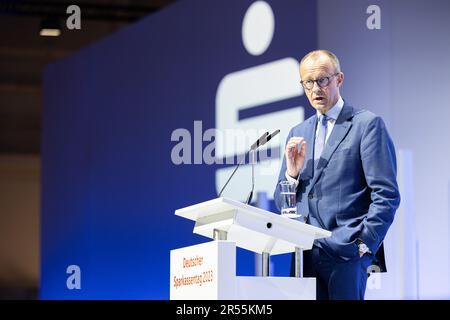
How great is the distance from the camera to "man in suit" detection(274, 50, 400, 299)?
370 cm

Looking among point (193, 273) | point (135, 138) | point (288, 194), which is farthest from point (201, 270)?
point (135, 138)

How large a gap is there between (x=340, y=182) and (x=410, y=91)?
2.16 m

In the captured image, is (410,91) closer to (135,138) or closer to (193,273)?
(135,138)

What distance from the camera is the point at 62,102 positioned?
7.73m

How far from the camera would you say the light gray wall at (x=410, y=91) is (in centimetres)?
574

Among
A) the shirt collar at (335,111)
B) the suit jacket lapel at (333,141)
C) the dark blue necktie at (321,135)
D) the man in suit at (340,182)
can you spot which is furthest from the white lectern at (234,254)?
the shirt collar at (335,111)

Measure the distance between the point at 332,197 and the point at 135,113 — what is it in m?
3.48

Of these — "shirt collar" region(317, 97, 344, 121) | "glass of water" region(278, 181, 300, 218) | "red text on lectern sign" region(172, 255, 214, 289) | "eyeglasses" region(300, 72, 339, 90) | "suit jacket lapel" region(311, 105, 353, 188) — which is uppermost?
"eyeglasses" region(300, 72, 339, 90)

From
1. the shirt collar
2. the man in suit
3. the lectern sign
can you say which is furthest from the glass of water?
the lectern sign

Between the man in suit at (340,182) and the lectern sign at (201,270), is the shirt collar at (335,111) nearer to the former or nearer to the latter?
the man in suit at (340,182)

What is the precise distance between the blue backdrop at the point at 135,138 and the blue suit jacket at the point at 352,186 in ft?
6.39

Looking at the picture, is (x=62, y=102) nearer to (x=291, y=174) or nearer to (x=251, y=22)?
(x=251, y=22)

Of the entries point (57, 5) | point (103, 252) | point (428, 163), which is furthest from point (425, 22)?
point (57, 5)

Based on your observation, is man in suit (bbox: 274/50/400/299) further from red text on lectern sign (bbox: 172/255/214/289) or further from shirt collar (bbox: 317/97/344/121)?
red text on lectern sign (bbox: 172/255/214/289)
